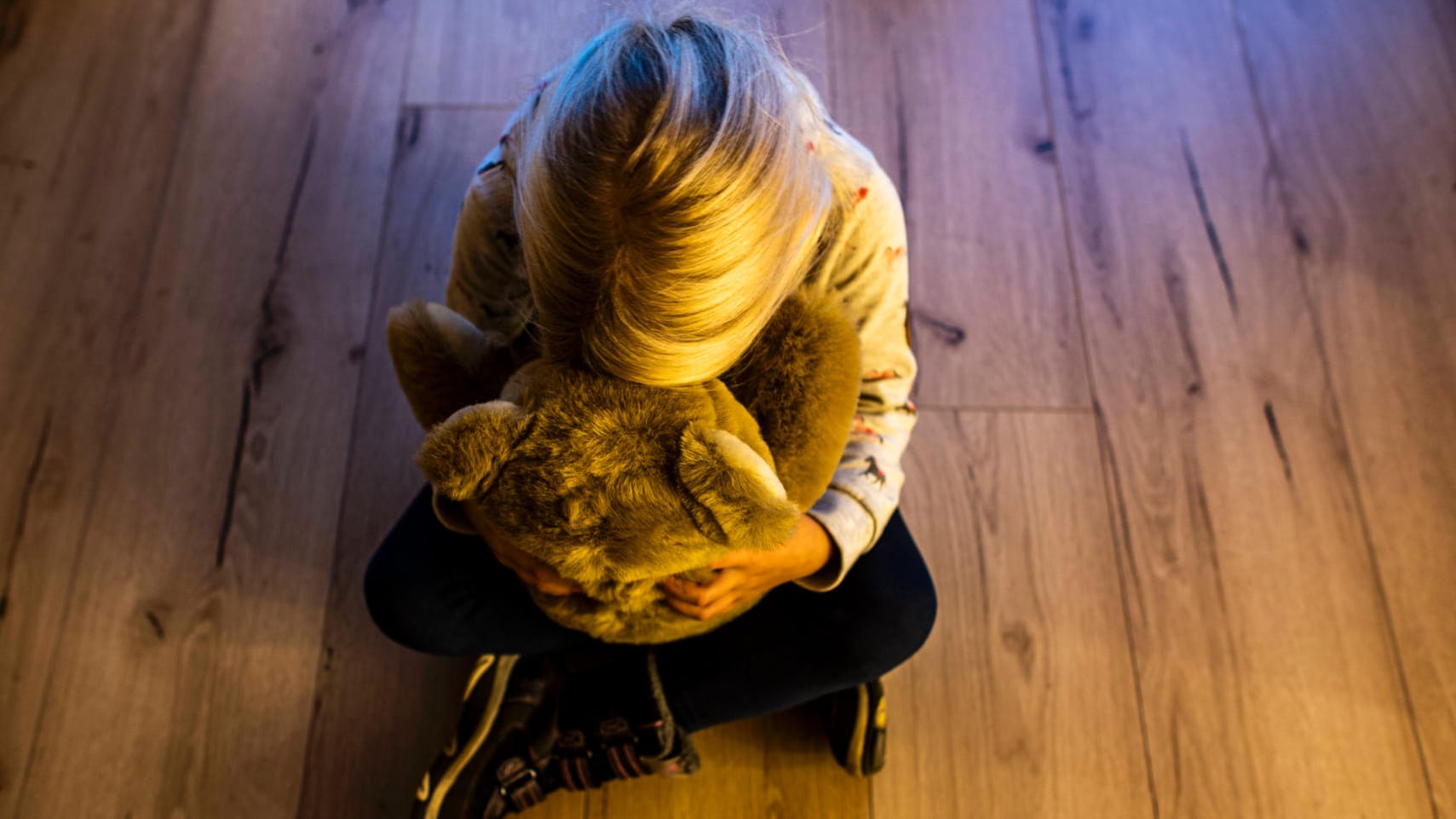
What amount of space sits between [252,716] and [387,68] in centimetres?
75

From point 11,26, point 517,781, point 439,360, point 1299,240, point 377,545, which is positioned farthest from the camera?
point 11,26

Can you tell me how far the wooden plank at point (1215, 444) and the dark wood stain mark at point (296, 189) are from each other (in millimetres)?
879

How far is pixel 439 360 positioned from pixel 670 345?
163mm

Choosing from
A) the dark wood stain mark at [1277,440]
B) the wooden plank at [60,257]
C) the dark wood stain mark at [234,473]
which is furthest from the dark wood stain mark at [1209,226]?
the wooden plank at [60,257]

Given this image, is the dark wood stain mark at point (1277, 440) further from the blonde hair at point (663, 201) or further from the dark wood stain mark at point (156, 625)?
the dark wood stain mark at point (156, 625)

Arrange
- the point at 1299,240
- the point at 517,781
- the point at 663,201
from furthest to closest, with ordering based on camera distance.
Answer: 1. the point at 1299,240
2. the point at 517,781
3. the point at 663,201

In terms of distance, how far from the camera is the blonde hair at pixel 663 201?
0.42 metres

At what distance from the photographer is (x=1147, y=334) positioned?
0.95 meters

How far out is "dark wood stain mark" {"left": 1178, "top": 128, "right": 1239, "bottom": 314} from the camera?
3.18 ft

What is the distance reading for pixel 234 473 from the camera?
0.90 meters

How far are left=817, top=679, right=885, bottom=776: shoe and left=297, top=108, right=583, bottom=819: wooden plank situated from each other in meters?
0.24

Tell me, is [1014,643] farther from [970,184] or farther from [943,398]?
[970,184]

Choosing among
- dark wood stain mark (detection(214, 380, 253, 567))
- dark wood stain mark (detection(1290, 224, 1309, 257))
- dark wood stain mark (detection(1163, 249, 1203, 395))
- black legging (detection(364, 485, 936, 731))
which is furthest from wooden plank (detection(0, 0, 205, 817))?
dark wood stain mark (detection(1290, 224, 1309, 257))

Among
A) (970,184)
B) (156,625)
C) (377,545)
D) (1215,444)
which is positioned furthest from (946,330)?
(156,625)
